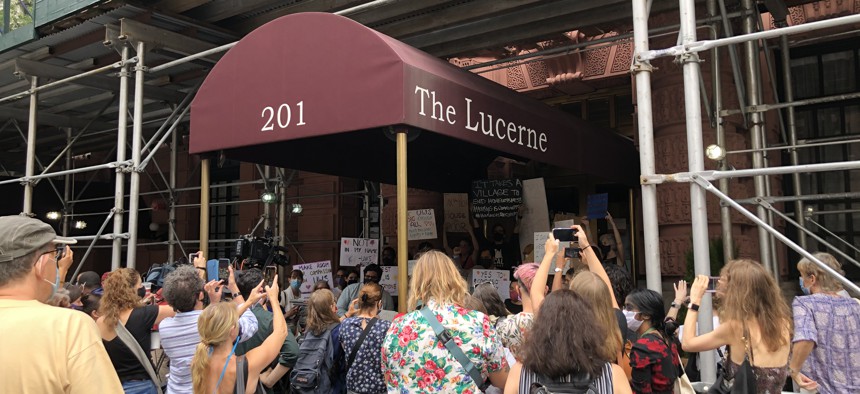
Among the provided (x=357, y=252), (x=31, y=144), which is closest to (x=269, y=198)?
(x=357, y=252)

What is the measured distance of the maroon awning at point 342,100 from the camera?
207 inches

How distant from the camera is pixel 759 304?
11.7ft

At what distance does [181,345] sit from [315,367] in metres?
1.00

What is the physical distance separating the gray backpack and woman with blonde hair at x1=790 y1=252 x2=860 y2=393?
10.6 ft

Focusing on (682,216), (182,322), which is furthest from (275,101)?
(682,216)

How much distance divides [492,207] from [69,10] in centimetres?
633

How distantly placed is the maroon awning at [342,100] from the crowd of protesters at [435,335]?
1.37 meters

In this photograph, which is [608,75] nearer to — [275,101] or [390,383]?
[275,101]

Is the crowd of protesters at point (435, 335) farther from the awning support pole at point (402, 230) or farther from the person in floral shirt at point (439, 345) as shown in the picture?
the awning support pole at point (402, 230)

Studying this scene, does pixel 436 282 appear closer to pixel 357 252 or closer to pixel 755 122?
pixel 755 122

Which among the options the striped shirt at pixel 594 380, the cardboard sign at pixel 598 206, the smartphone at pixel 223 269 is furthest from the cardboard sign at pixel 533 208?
Result: the striped shirt at pixel 594 380

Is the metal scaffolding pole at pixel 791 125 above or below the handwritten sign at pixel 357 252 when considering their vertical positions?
above

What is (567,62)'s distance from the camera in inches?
409

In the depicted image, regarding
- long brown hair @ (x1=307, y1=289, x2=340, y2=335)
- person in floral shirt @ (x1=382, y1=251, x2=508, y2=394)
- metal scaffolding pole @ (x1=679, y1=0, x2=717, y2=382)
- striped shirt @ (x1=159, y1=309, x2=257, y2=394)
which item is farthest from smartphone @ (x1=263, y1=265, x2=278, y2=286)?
metal scaffolding pole @ (x1=679, y1=0, x2=717, y2=382)
